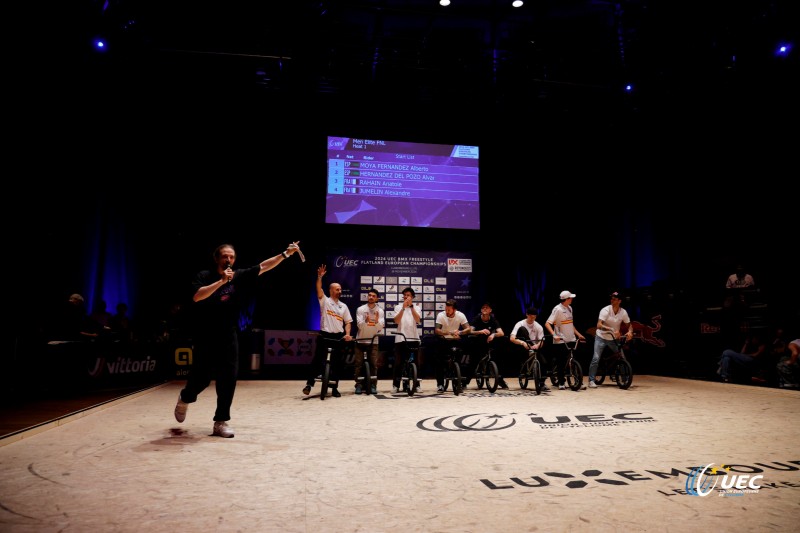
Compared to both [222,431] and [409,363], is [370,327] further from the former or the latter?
[222,431]

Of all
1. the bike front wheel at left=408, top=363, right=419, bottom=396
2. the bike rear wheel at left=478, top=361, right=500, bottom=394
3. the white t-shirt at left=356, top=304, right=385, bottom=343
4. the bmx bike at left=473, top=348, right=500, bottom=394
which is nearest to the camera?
the bike front wheel at left=408, top=363, right=419, bottom=396

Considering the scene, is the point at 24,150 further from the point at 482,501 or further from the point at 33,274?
the point at 482,501

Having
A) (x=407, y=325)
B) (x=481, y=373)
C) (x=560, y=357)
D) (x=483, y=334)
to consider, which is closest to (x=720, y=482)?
(x=407, y=325)

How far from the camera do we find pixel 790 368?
8.23 metres

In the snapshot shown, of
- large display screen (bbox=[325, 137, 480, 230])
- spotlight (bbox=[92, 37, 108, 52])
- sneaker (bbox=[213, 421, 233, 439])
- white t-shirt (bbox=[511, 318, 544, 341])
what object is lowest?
sneaker (bbox=[213, 421, 233, 439])

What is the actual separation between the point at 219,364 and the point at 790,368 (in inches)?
363

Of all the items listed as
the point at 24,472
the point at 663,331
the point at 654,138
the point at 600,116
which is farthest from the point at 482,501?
the point at 654,138

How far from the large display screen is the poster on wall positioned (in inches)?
31.8

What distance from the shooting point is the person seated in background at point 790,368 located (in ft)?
26.5

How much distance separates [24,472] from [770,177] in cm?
1432

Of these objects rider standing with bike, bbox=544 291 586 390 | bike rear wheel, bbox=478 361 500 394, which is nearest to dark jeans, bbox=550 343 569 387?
rider standing with bike, bbox=544 291 586 390

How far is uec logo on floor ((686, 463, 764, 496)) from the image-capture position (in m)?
2.86

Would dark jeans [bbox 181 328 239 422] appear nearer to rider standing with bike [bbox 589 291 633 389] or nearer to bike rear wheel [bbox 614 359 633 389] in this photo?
rider standing with bike [bbox 589 291 633 389]

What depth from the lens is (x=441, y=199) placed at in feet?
39.3
